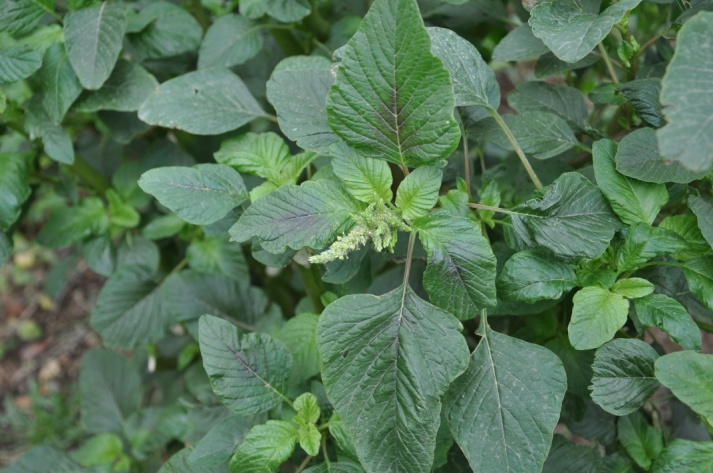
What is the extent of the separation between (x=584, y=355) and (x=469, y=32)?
0.72 meters

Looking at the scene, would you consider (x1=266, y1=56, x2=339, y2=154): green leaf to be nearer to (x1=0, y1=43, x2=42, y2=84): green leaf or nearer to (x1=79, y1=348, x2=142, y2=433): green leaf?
(x1=0, y1=43, x2=42, y2=84): green leaf

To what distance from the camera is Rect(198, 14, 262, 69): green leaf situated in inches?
48.2

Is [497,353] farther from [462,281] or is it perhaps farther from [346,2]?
[346,2]

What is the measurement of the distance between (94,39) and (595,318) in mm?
904

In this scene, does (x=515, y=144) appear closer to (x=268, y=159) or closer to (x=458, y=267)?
(x=458, y=267)

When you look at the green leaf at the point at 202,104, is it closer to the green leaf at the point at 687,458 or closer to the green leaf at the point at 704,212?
the green leaf at the point at 704,212

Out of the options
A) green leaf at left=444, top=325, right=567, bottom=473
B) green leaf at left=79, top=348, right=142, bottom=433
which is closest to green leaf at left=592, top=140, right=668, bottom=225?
green leaf at left=444, top=325, right=567, bottom=473

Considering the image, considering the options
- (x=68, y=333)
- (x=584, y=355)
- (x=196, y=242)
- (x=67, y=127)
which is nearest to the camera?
(x=584, y=355)

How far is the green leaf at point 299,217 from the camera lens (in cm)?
80


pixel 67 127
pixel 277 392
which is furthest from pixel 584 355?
pixel 67 127

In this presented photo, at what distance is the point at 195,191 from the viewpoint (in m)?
0.94

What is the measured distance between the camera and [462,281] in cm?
79

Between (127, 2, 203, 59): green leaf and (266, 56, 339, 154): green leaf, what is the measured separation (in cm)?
35

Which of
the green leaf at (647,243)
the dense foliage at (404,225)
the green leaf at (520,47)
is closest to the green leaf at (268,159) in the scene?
the dense foliage at (404,225)
